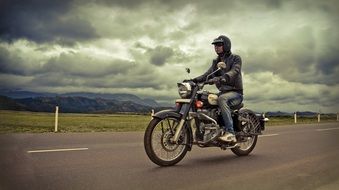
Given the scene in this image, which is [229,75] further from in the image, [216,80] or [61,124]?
[61,124]

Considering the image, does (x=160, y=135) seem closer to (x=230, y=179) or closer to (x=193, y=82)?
(x=193, y=82)

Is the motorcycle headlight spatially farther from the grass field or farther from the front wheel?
the grass field

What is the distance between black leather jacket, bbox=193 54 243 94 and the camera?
503 centimetres

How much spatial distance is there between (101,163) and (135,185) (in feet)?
4.65

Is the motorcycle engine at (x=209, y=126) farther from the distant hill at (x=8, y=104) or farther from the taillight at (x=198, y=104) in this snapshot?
the distant hill at (x=8, y=104)

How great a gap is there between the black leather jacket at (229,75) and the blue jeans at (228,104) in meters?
0.09

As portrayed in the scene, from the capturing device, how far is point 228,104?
18.0ft

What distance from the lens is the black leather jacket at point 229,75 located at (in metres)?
5.03

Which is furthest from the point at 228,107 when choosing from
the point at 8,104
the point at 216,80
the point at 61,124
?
the point at 61,124

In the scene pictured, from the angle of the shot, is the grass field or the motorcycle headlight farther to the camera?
the motorcycle headlight

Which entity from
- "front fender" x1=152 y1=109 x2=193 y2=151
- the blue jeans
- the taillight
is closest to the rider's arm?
the blue jeans

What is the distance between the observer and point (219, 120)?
18.2 feet

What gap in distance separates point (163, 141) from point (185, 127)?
33 cm

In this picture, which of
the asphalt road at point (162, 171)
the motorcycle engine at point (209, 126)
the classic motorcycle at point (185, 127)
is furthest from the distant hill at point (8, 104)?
the motorcycle engine at point (209, 126)
